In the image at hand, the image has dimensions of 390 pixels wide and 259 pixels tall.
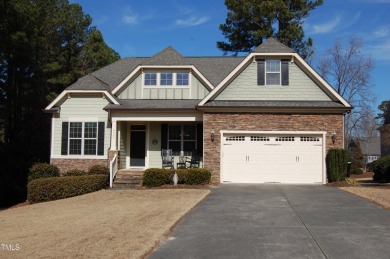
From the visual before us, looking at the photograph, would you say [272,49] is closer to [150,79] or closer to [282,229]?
[150,79]

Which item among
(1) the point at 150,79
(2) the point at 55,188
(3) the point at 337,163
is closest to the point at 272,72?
(3) the point at 337,163

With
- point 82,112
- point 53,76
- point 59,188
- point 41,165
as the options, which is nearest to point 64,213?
point 59,188

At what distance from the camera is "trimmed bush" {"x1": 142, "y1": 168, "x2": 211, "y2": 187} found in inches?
704

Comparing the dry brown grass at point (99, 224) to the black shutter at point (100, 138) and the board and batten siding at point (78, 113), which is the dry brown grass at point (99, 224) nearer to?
the black shutter at point (100, 138)

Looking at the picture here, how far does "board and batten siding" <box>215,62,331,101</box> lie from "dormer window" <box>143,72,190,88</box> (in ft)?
9.40

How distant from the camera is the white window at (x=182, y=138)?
21.2 metres

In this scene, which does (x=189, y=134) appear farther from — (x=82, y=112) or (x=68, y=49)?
(x=68, y=49)

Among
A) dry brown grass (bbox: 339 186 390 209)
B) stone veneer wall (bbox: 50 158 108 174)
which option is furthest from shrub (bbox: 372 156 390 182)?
stone veneer wall (bbox: 50 158 108 174)

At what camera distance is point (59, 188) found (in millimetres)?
16922

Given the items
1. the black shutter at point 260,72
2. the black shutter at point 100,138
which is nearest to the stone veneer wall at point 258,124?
the black shutter at point 260,72

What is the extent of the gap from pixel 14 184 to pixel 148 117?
13.2 metres

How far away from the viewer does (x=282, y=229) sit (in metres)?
8.96

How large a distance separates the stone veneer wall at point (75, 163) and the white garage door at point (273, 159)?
21.6ft

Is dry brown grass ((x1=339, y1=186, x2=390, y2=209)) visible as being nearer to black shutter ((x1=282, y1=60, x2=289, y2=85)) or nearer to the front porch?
black shutter ((x1=282, y1=60, x2=289, y2=85))
